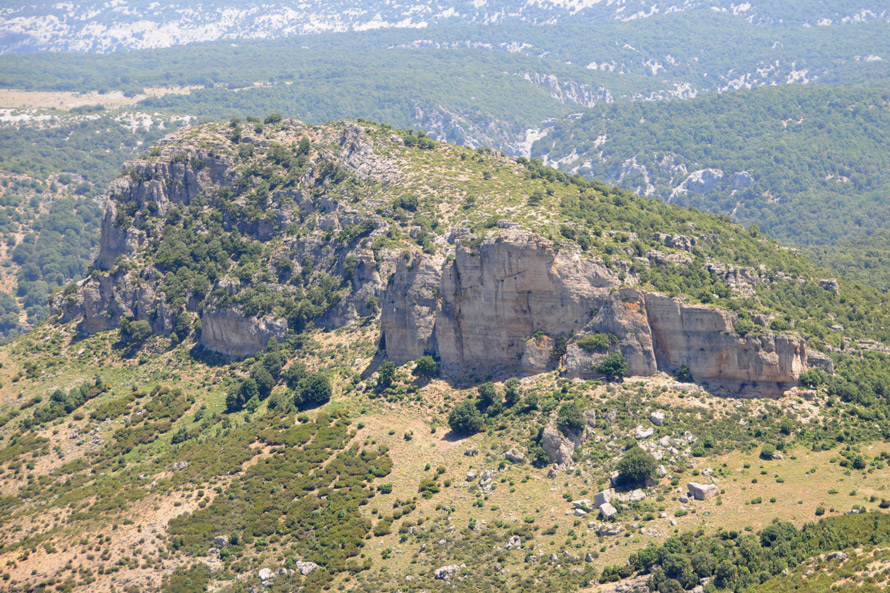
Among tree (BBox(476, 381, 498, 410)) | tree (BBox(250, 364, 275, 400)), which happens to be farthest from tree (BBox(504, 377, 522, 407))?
tree (BBox(250, 364, 275, 400))

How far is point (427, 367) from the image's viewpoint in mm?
111562

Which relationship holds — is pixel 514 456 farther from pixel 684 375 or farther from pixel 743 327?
pixel 743 327

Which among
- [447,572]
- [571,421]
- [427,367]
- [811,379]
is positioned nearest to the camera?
[447,572]

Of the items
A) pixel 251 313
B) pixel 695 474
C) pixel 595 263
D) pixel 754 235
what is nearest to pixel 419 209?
pixel 251 313

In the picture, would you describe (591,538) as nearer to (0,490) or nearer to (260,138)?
(0,490)

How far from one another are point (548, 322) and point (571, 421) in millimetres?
14459

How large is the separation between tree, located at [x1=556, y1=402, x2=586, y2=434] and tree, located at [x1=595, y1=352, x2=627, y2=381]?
7.38 m

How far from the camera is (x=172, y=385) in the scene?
A: 132 meters

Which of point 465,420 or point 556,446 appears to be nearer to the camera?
point 556,446

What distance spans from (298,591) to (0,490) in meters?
50.6

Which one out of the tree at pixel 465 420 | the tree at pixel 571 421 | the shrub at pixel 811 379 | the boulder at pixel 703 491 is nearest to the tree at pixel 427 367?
the tree at pixel 465 420

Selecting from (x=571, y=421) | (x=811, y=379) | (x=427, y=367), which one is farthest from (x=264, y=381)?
(x=811, y=379)

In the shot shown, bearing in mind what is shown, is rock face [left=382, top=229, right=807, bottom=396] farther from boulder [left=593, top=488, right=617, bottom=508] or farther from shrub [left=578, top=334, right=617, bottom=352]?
boulder [left=593, top=488, right=617, bottom=508]

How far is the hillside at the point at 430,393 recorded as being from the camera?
85438 millimetres
